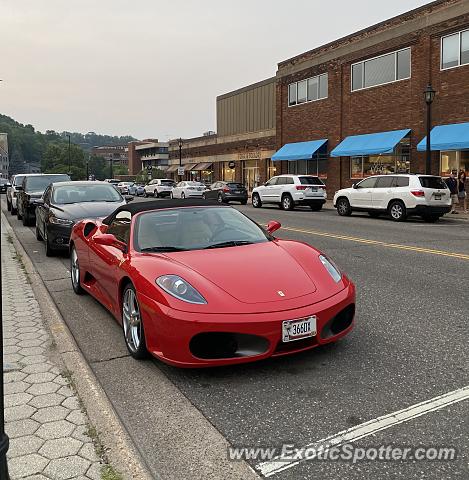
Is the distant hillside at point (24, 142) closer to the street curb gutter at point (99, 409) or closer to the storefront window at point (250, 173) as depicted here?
the storefront window at point (250, 173)

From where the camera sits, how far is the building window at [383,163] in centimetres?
2652

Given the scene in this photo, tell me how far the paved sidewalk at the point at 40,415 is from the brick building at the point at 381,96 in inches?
825

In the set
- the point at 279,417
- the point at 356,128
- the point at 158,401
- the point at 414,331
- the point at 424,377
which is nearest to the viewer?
the point at 279,417

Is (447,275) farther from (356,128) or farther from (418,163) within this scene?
(356,128)

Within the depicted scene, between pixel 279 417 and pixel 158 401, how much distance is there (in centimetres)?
87

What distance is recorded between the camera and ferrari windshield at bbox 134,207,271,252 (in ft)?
16.6

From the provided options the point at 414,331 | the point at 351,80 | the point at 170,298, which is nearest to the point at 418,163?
the point at 351,80

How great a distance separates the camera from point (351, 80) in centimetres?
3002

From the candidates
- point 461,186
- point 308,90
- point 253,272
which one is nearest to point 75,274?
point 253,272

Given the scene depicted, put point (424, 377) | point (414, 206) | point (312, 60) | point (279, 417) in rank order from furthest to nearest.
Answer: point (312, 60)
point (414, 206)
point (424, 377)
point (279, 417)

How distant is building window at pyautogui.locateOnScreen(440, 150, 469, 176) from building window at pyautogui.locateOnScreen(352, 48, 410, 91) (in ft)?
15.8

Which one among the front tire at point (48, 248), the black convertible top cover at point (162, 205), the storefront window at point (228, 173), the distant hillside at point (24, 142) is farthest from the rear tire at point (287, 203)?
the distant hillside at point (24, 142)

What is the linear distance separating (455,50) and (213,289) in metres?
23.6

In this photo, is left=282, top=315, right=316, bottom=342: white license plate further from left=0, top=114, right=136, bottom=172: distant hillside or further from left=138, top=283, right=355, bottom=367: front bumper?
left=0, top=114, right=136, bottom=172: distant hillside
